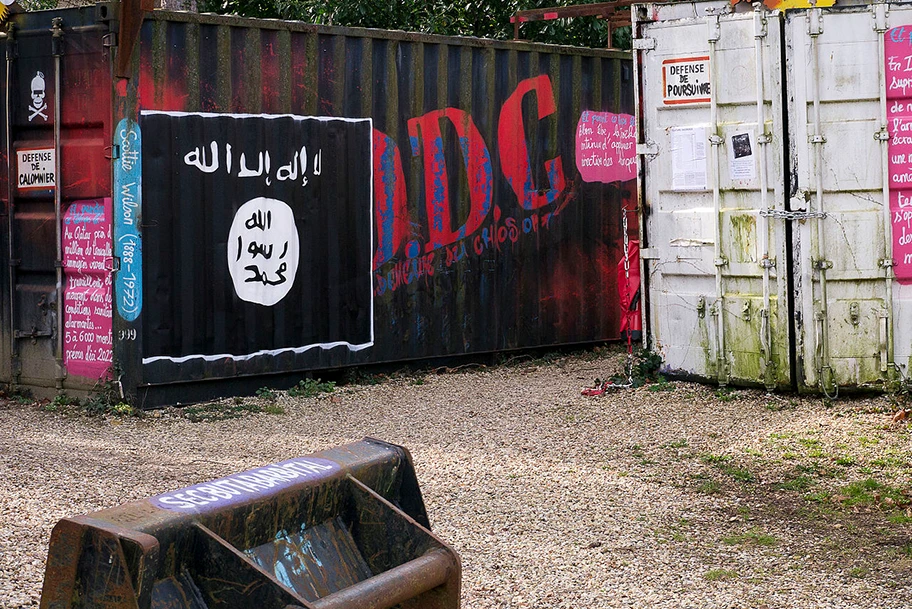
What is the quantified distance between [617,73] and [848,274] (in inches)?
157

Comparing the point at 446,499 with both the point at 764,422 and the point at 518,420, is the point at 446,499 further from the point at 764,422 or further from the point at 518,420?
the point at 764,422

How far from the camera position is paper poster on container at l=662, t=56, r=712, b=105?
353 inches

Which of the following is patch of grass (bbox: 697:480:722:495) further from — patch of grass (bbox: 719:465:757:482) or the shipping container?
the shipping container

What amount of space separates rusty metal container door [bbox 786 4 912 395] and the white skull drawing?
5329 mm

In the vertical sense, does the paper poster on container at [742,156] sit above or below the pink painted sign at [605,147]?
below

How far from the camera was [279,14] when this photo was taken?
51.5ft

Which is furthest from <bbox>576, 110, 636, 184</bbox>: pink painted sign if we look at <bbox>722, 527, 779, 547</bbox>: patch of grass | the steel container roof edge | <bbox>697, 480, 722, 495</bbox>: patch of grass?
<bbox>722, 527, 779, 547</bbox>: patch of grass

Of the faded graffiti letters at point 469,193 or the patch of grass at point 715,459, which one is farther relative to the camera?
the faded graffiti letters at point 469,193

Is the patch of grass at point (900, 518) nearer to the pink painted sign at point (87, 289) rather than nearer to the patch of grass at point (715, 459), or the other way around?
the patch of grass at point (715, 459)

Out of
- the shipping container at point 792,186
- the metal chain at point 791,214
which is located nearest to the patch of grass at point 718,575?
the shipping container at point 792,186

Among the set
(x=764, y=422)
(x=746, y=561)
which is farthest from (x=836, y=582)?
(x=764, y=422)

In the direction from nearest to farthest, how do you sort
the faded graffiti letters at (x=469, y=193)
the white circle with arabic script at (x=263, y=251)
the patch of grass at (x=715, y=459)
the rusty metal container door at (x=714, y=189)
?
1. the patch of grass at (x=715, y=459)
2. the rusty metal container door at (x=714, y=189)
3. the white circle with arabic script at (x=263, y=251)
4. the faded graffiti letters at (x=469, y=193)

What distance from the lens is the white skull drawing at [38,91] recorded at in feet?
29.6

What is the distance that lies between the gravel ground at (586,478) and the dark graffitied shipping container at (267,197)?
56 centimetres
